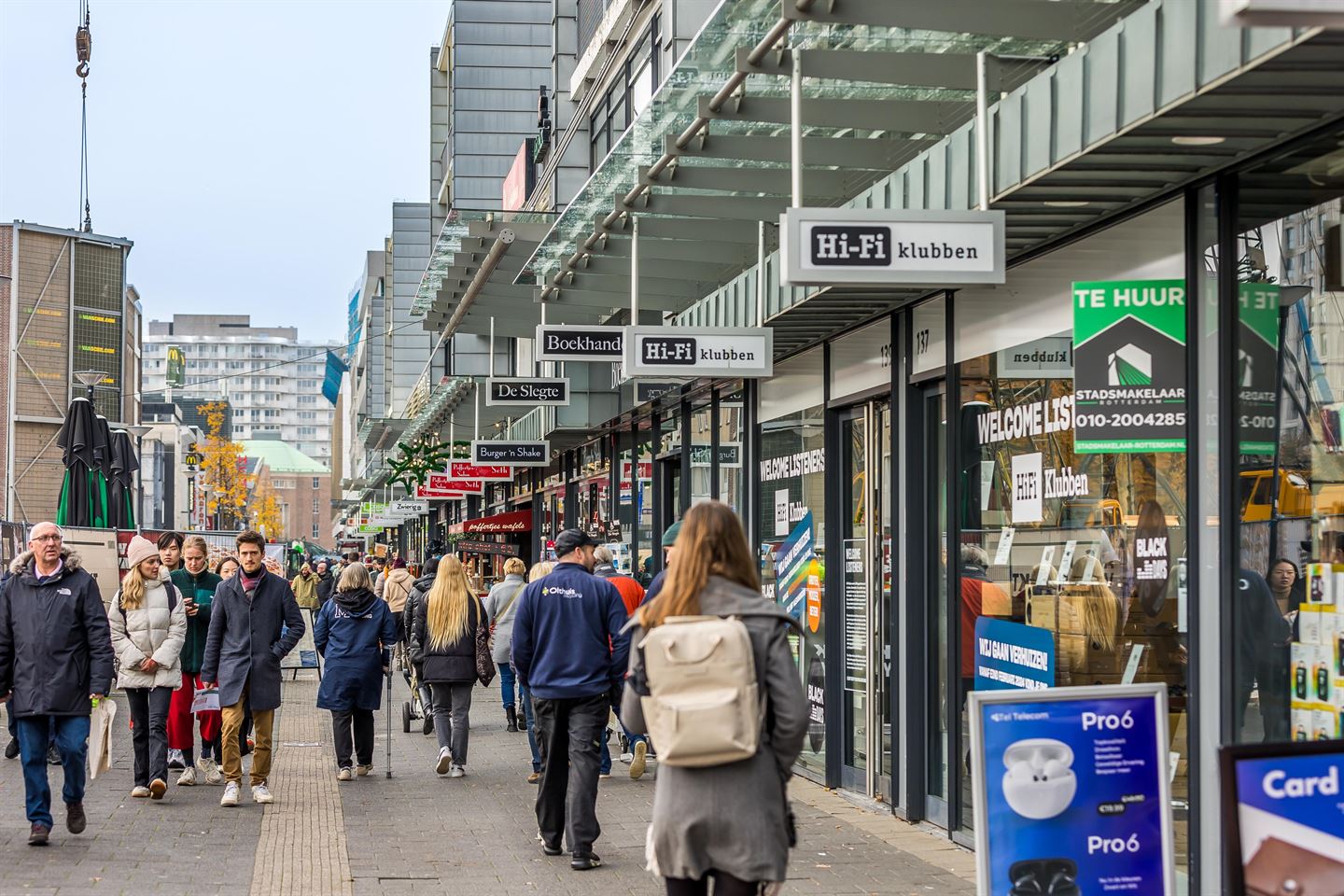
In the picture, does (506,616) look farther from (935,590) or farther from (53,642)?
(53,642)

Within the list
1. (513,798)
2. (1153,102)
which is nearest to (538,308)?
(513,798)

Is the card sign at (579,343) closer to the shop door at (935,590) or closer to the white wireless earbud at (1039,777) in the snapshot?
the shop door at (935,590)

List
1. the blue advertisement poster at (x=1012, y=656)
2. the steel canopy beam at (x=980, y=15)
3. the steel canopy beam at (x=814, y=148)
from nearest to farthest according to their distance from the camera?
the steel canopy beam at (x=980, y=15) < the blue advertisement poster at (x=1012, y=656) < the steel canopy beam at (x=814, y=148)

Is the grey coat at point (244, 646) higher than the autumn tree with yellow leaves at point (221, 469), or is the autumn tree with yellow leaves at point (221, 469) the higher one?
the autumn tree with yellow leaves at point (221, 469)

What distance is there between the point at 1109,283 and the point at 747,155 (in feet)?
12.8

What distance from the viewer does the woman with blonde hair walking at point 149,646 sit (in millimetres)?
12117

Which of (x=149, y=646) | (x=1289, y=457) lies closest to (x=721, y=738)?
(x=1289, y=457)

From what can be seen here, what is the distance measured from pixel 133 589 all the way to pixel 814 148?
18.6 feet

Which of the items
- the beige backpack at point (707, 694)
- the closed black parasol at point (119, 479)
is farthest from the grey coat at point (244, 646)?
the closed black parasol at point (119, 479)

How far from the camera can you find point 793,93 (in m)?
9.02

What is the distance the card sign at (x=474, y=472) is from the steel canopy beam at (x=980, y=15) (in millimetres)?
24134

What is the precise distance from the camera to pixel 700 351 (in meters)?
12.8

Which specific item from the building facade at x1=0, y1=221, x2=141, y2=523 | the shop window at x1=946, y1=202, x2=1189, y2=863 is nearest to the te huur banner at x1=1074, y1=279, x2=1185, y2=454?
the shop window at x1=946, y1=202, x2=1189, y2=863

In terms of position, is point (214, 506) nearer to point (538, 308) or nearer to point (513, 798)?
point (538, 308)
